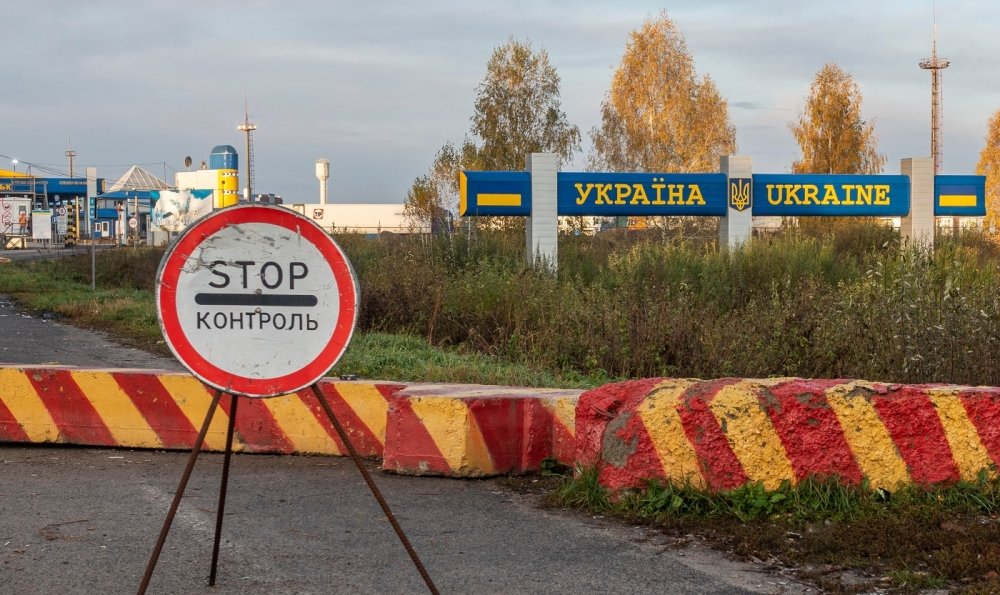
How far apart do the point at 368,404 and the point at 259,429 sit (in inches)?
33.0

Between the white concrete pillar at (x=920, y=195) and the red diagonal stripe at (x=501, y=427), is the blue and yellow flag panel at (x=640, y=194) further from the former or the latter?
the red diagonal stripe at (x=501, y=427)

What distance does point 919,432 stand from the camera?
5914 millimetres

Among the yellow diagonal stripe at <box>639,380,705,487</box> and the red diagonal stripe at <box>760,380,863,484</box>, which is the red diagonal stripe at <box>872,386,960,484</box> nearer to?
the red diagonal stripe at <box>760,380,863,484</box>

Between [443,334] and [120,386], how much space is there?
6920mm

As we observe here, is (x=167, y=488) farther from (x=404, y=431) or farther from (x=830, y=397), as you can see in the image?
(x=830, y=397)

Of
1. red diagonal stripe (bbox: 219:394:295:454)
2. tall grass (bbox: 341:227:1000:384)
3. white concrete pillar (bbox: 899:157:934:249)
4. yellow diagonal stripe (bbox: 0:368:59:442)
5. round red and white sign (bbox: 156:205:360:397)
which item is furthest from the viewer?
white concrete pillar (bbox: 899:157:934:249)

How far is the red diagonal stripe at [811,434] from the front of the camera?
5895mm

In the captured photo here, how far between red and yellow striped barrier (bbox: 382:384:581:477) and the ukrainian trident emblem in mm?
17165

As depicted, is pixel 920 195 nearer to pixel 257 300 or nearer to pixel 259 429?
pixel 259 429

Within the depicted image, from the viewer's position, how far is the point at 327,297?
174 inches

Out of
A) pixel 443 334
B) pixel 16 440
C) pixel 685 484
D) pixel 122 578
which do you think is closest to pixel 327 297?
pixel 122 578

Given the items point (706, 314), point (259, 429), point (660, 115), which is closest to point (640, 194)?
point (706, 314)

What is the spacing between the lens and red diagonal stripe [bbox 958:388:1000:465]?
19.2ft

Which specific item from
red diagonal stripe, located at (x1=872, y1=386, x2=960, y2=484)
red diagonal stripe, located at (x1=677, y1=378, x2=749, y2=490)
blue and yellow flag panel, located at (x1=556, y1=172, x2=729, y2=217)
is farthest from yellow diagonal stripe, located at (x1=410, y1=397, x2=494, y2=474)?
blue and yellow flag panel, located at (x1=556, y1=172, x2=729, y2=217)
